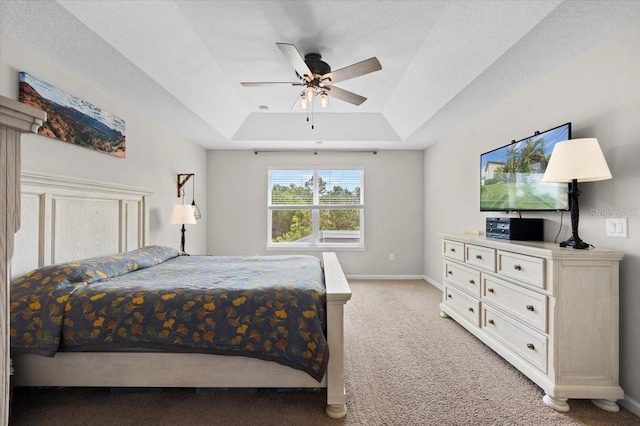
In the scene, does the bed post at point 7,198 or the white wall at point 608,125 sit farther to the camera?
the white wall at point 608,125

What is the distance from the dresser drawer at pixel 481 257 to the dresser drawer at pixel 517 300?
0.09 meters

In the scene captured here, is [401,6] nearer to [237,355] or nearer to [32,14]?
[32,14]

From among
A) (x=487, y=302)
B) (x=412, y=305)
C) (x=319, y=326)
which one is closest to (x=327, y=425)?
(x=319, y=326)

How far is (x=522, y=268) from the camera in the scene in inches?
82.7

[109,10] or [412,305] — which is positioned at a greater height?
[109,10]

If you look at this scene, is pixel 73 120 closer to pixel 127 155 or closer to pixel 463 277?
pixel 127 155

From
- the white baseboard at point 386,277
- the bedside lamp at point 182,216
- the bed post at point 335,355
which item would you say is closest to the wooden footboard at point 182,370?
the bed post at point 335,355

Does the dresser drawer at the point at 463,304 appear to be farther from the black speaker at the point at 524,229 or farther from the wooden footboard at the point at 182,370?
the wooden footboard at the point at 182,370

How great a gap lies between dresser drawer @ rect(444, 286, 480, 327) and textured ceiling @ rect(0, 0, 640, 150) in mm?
1898

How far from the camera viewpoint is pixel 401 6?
214 centimetres

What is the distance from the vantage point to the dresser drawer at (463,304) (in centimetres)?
269

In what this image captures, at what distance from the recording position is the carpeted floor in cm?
170

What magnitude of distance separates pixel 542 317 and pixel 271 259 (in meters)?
2.09

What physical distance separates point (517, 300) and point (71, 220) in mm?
3321
